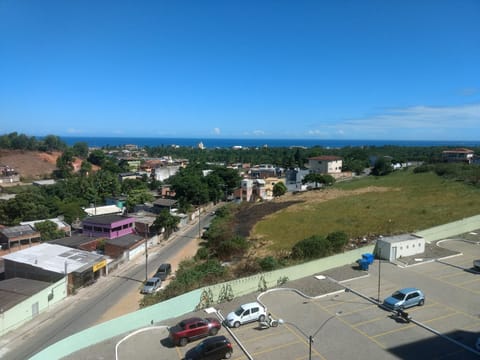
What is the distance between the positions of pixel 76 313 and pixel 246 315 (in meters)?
11.4

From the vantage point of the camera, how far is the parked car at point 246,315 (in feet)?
50.5

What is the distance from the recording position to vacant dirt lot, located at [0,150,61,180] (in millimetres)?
88906

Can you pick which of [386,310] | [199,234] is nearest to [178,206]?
[199,234]

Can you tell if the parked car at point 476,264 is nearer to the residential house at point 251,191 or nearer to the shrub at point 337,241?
the shrub at point 337,241

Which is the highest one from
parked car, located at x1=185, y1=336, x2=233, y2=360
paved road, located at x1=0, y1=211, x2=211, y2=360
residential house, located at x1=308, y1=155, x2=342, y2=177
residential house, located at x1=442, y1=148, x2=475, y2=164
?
residential house, located at x1=442, y1=148, x2=475, y2=164

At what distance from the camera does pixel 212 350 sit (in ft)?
41.4

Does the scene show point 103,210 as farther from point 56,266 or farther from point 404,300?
point 404,300

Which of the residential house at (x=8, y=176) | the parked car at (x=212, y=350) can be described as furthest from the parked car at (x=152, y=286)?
the residential house at (x=8, y=176)

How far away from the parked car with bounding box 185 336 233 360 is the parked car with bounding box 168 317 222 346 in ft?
4.05

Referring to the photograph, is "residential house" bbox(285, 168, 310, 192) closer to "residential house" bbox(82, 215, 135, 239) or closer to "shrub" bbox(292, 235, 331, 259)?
"residential house" bbox(82, 215, 135, 239)

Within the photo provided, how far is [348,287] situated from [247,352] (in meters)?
8.04

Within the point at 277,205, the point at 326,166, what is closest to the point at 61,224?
the point at 277,205

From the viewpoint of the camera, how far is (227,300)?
18.3 meters

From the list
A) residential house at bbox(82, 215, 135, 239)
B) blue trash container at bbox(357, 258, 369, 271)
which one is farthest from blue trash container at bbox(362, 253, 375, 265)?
residential house at bbox(82, 215, 135, 239)
